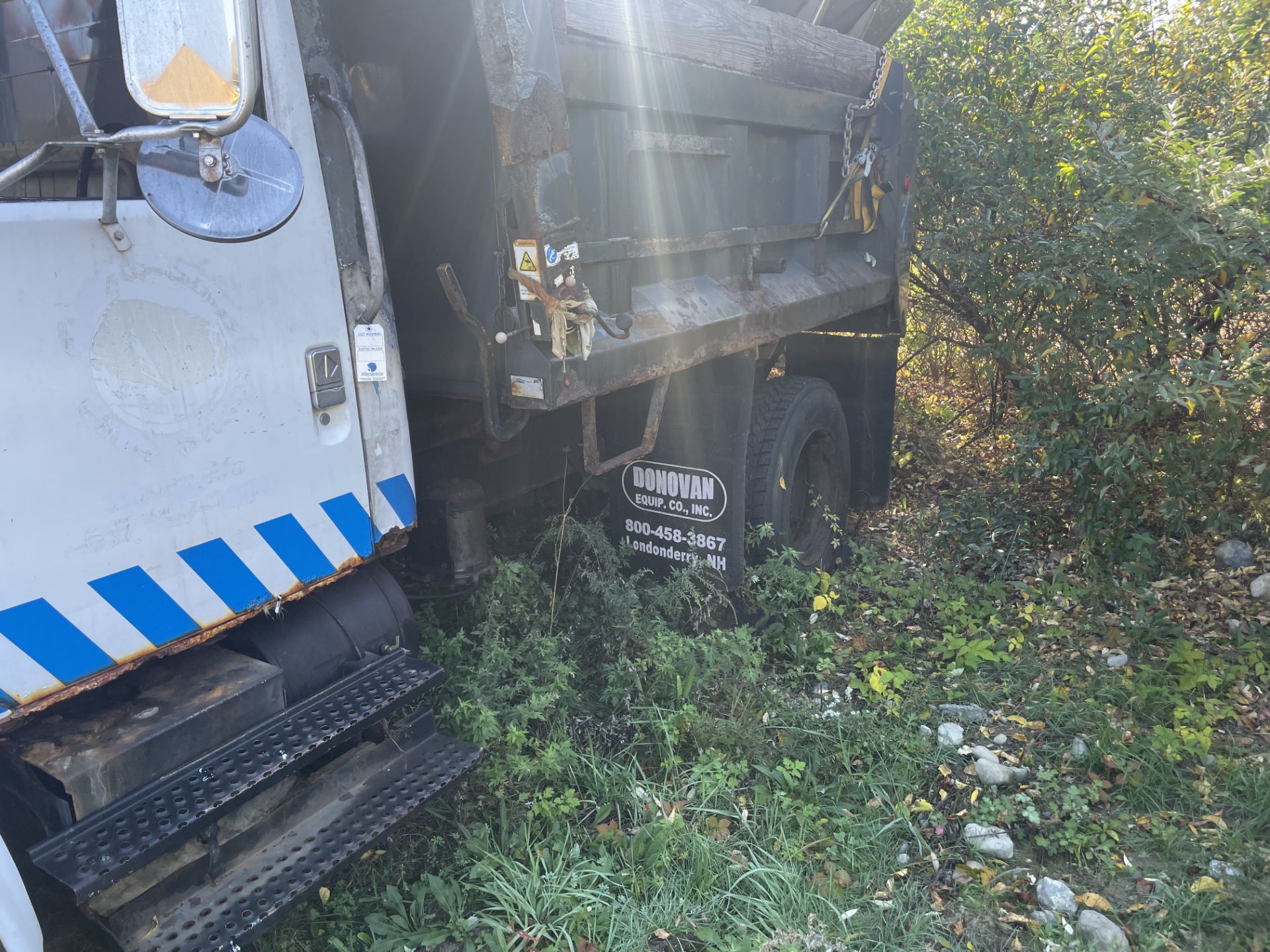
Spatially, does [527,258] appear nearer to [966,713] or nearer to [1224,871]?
[966,713]

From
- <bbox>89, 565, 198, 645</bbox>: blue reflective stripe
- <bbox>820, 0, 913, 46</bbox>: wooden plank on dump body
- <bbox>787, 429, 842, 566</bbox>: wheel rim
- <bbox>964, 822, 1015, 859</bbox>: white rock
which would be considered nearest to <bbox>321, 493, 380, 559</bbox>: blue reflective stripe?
<bbox>89, 565, 198, 645</bbox>: blue reflective stripe

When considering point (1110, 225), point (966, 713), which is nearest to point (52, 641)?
point (966, 713)

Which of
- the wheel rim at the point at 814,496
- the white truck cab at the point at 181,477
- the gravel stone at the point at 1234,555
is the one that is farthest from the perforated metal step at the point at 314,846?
the gravel stone at the point at 1234,555

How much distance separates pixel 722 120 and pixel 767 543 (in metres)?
1.54

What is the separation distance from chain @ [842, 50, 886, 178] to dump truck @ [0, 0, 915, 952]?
0.71 meters

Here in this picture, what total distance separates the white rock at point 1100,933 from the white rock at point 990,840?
0.24 metres

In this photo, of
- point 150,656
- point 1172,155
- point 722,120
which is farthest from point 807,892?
point 1172,155

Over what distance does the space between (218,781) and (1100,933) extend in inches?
78.6

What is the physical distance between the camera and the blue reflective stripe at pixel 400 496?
2143mm

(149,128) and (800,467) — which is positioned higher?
(149,128)

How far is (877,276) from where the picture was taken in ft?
13.5

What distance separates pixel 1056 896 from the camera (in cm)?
220

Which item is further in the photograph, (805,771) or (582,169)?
(805,771)

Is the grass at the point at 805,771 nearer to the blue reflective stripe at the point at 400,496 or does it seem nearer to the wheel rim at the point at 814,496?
the wheel rim at the point at 814,496
